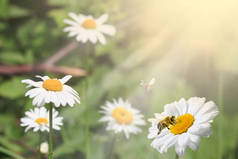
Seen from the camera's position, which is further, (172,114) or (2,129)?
(2,129)

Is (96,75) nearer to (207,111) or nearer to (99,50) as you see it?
(99,50)

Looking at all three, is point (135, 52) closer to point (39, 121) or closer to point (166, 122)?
point (39, 121)

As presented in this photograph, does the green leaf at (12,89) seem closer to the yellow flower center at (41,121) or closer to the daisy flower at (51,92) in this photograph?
the yellow flower center at (41,121)

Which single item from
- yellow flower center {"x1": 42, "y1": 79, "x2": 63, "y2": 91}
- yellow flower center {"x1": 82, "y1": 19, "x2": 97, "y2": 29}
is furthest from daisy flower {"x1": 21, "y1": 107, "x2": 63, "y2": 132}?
yellow flower center {"x1": 82, "y1": 19, "x2": 97, "y2": 29}

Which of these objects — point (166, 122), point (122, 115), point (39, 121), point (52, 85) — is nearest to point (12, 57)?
point (122, 115)

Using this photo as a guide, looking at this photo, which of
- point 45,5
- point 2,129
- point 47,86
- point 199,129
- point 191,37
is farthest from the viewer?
point 45,5

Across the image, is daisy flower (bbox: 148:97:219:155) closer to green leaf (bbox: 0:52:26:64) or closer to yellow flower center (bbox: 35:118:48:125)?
yellow flower center (bbox: 35:118:48:125)

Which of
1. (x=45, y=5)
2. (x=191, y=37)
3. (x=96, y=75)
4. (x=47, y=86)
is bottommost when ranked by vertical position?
(x=47, y=86)

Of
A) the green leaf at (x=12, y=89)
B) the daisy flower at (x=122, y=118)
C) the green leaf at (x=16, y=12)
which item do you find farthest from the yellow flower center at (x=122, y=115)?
the green leaf at (x=16, y=12)

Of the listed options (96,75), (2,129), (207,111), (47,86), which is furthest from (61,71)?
(207,111)
